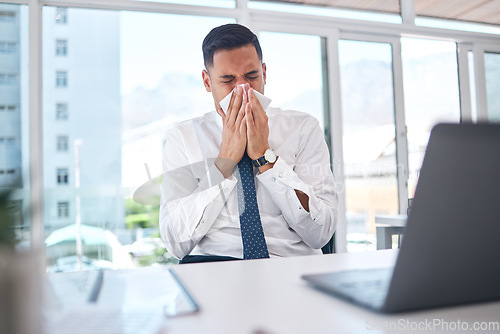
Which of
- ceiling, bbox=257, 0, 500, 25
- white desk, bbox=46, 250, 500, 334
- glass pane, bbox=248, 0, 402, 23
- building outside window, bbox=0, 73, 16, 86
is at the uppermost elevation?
ceiling, bbox=257, 0, 500, 25

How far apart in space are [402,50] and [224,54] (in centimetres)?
302

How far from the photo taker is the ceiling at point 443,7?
12.2ft

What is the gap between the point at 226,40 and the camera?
1.44 meters

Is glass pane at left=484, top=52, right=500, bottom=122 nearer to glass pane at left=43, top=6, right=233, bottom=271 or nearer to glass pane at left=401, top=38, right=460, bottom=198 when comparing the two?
glass pane at left=401, top=38, right=460, bottom=198

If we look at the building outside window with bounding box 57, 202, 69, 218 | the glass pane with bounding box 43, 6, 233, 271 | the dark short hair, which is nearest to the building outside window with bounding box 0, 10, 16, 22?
the glass pane with bounding box 43, 6, 233, 271

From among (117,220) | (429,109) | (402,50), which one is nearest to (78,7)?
(117,220)

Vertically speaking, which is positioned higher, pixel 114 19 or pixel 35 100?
pixel 114 19

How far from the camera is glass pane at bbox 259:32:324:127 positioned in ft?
11.3

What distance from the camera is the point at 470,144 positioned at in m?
0.43

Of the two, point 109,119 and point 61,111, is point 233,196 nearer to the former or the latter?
point 109,119

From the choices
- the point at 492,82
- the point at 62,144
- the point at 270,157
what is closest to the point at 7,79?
the point at 62,144

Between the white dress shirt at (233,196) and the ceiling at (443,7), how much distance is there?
2488 millimetres

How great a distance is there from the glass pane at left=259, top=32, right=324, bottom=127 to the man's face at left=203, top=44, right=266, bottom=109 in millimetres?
1921

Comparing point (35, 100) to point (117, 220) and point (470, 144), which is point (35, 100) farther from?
point (470, 144)
